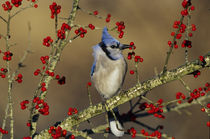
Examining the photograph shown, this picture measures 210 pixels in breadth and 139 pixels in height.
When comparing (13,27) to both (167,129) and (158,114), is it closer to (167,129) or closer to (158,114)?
Answer: (167,129)

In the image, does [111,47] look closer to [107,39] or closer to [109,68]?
[107,39]

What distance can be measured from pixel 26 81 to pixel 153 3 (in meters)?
4.68

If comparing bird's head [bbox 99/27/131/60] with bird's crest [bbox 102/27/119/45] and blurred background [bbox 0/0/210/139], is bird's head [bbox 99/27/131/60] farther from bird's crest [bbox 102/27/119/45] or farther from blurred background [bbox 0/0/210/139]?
blurred background [bbox 0/0/210/139]

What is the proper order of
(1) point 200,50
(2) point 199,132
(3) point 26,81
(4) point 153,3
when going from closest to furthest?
(2) point 199,132 → (1) point 200,50 → (3) point 26,81 → (4) point 153,3

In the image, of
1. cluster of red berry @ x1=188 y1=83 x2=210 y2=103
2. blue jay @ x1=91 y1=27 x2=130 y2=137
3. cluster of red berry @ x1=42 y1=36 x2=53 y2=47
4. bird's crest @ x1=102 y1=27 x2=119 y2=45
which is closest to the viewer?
cluster of red berry @ x1=188 y1=83 x2=210 y2=103

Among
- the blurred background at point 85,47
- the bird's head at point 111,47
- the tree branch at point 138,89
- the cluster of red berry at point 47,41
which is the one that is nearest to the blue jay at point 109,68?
the bird's head at point 111,47

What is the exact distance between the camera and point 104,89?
4.77 meters

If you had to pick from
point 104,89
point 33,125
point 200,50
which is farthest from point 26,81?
point 33,125

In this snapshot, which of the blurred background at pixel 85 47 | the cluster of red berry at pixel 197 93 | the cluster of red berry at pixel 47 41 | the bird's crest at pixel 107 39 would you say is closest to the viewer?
the cluster of red berry at pixel 197 93

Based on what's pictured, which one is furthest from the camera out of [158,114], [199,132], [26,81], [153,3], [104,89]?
[153,3]

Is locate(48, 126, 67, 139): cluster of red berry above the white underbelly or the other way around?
the other way around

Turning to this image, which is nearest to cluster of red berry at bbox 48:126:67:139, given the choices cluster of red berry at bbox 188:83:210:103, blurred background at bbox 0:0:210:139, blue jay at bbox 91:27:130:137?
cluster of red berry at bbox 188:83:210:103

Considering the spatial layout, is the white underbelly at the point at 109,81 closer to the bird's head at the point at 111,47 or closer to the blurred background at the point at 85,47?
the bird's head at the point at 111,47

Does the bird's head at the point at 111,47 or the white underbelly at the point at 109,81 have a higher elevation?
the bird's head at the point at 111,47
